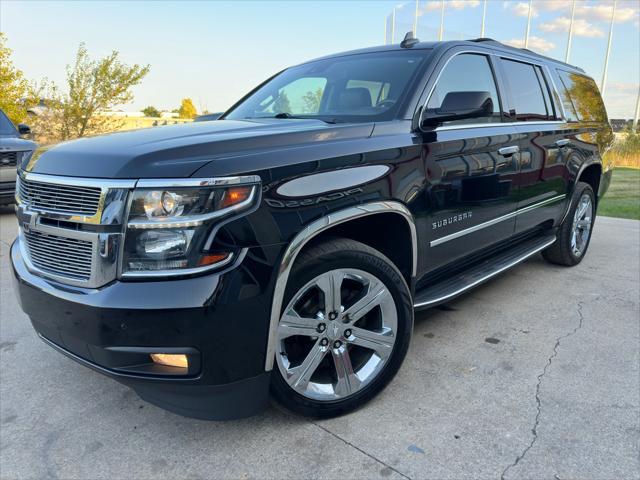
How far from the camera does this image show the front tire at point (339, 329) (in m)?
2.11

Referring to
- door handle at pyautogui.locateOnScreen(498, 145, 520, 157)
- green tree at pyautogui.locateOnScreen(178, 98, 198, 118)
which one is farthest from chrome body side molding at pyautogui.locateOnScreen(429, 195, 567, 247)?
green tree at pyautogui.locateOnScreen(178, 98, 198, 118)

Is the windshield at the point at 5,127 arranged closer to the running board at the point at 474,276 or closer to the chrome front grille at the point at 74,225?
the chrome front grille at the point at 74,225

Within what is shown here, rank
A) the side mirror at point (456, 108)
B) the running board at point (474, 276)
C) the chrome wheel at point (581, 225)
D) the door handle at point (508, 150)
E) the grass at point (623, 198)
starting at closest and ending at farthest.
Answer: the side mirror at point (456, 108) < the running board at point (474, 276) < the door handle at point (508, 150) < the chrome wheel at point (581, 225) < the grass at point (623, 198)

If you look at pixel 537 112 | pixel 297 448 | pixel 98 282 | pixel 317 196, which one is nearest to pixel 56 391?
pixel 98 282

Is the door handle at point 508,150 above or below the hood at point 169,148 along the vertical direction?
below

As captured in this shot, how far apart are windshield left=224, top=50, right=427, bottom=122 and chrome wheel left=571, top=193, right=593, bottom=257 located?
2700 mm

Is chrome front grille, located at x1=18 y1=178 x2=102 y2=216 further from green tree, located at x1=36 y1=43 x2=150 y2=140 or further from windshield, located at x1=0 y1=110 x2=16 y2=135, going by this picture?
green tree, located at x1=36 y1=43 x2=150 y2=140

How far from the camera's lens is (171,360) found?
1.88 meters

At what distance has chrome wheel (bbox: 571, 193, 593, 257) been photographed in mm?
4738

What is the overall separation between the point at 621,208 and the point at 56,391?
926 cm

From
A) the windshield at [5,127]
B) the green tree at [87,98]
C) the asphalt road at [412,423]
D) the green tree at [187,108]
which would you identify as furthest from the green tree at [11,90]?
the green tree at [187,108]

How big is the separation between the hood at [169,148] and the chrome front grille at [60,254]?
0.28 meters

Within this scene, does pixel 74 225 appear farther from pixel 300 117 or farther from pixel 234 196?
pixel 300 117

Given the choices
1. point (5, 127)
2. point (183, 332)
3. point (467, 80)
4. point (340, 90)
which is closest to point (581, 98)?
point (467, 80)
